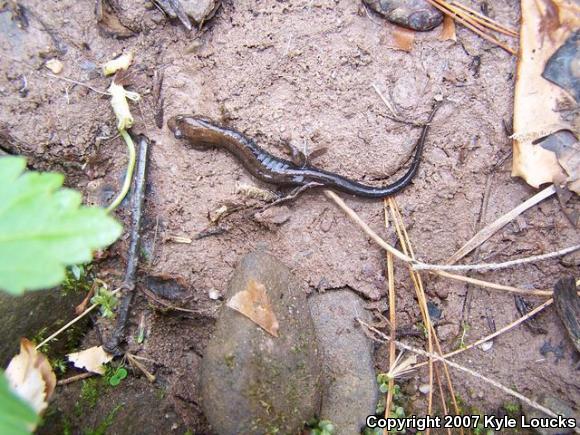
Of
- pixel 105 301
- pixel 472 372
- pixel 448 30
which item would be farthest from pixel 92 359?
pixel 448 30

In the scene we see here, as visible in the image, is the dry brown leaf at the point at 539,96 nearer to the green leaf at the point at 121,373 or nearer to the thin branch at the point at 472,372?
the thin branch at the point at 472,372

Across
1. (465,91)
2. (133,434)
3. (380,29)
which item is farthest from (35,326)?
(465,91)

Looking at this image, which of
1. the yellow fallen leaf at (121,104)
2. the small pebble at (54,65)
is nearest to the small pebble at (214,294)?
the yellow fallen leaf at (121,104)

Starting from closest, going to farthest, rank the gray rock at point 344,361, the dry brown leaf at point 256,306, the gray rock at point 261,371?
1. the gray rock at point 261,371
2. the dry brown leaf at point 256,306
3. the gray rock at point 344,361

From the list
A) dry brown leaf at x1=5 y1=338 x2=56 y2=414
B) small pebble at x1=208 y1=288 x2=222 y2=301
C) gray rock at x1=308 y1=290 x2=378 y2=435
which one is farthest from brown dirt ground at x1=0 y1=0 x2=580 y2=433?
dry brown leaf at x1=5 y1=338 x2=56 y2=414

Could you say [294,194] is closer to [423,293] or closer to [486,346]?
[423,293]
